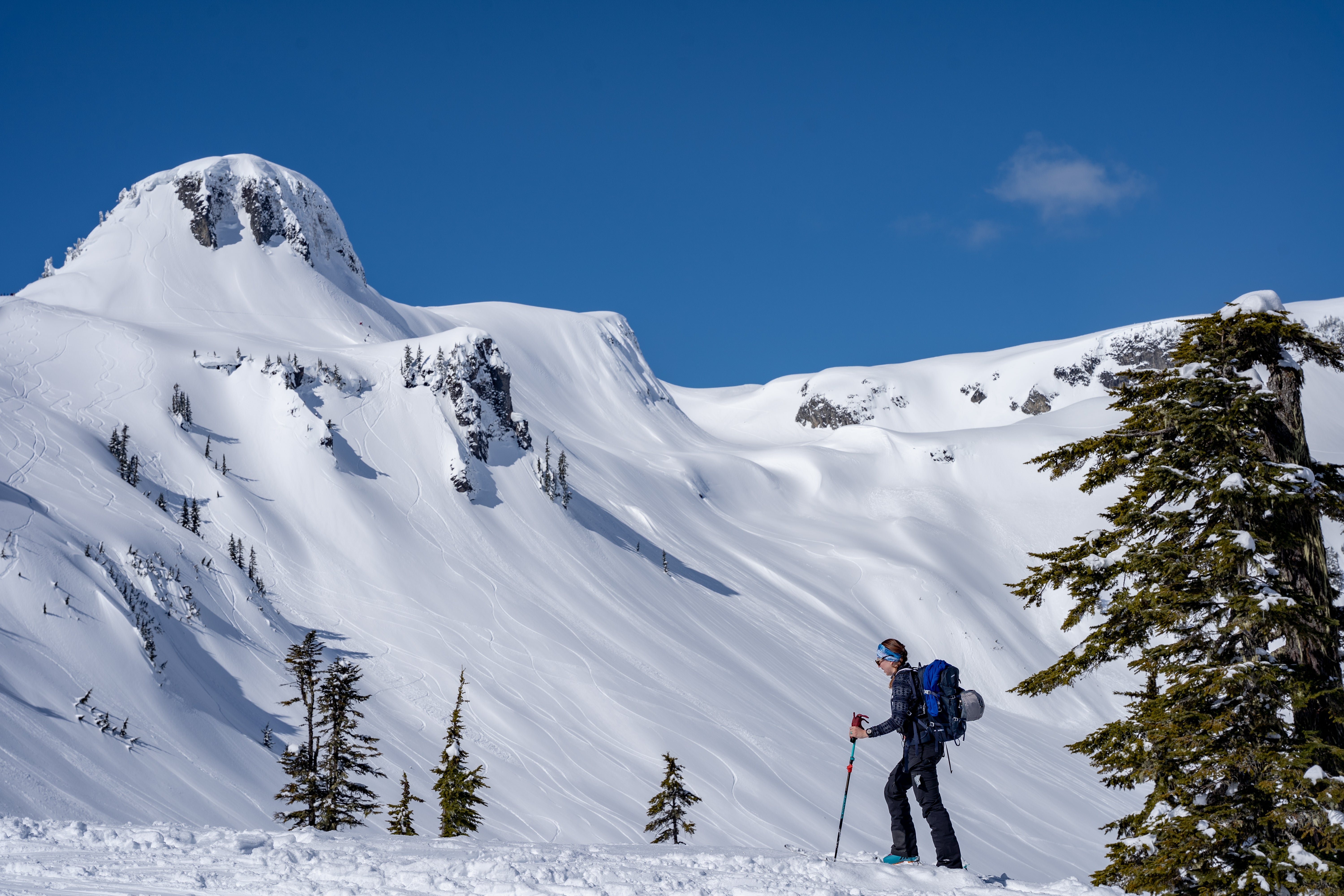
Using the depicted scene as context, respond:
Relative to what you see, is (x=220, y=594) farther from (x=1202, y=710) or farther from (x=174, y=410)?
(x=1202, y=710)

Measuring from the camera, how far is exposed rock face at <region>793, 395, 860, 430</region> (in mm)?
159875

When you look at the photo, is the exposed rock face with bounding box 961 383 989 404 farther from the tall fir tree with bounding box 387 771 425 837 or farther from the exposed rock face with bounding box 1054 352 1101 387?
the tall fir tree with bounding box 387 771 425 837

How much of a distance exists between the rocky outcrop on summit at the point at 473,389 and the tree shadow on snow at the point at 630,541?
5.43 meters

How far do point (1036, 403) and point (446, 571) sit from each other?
129 meters

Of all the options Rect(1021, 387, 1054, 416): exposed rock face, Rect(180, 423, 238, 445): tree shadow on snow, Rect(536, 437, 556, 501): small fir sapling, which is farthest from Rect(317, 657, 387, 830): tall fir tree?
Rect(1021, 387, 1054, 416): exposed rock face

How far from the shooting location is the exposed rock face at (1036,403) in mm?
151500

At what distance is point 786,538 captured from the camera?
80.2 metres

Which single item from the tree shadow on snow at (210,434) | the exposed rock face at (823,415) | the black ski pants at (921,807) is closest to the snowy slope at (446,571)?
the tree shadow on snow at (210,434)

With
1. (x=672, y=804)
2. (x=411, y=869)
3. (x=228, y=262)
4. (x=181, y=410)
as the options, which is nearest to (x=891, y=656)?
(x=411, y=869)

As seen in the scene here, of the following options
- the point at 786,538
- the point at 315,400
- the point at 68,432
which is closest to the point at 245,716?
the point at 68,432

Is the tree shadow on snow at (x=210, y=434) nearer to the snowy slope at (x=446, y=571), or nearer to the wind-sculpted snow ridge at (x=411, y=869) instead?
the snowy slope at (x=446, y=571)

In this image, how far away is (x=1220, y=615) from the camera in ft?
25.5

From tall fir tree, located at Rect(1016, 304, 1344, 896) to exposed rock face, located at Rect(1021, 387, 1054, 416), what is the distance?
497ft

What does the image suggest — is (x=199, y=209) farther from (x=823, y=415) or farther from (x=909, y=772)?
(x=823, y=415)
